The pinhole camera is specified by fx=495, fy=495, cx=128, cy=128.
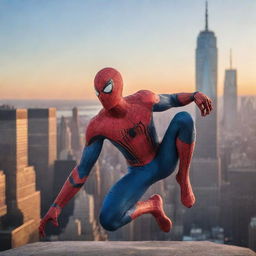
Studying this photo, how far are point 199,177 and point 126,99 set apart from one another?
4724cm

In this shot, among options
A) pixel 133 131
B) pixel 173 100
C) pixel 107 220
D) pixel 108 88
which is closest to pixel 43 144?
pixel 173 100

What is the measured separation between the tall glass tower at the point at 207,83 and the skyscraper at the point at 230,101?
441 centimetres

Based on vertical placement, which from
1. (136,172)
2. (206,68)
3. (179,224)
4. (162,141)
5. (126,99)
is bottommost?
(179,224)

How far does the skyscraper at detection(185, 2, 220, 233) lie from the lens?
1751 inches

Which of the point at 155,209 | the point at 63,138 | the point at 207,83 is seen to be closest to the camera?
the point at 155,209

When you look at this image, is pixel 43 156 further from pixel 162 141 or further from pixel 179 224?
pixel 162 141

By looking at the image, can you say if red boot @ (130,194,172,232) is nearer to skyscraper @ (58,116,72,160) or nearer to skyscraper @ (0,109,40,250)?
skyscraper @ (0,109,40,250)

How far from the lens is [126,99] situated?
524 cm

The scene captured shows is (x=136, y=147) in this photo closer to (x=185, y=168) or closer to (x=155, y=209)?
(x=185, y=168)

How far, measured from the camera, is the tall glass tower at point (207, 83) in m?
57.8

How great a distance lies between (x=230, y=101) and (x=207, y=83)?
10.8m

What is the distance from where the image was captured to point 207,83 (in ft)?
193

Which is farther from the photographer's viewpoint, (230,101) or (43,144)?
(230,101)

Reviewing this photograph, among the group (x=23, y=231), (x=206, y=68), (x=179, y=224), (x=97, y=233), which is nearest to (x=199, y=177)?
(x=179, y=224)
